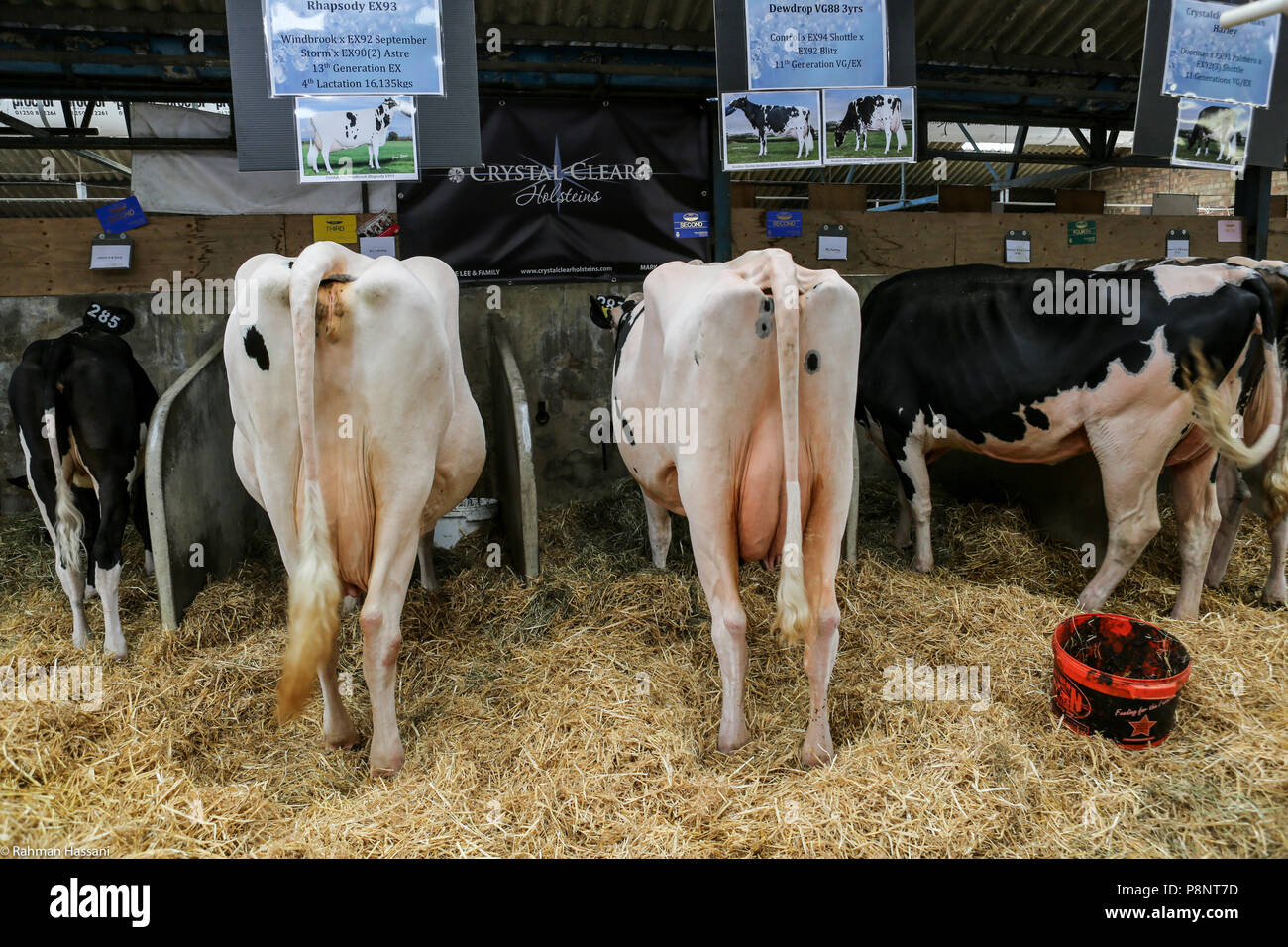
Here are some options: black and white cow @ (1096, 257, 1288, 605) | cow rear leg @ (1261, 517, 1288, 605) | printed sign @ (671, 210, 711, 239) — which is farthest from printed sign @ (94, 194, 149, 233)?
cow rear leg @ (1261, 517, 1288, 605)

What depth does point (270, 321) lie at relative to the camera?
2734 millimetres

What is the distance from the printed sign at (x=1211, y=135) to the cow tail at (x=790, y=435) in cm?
372

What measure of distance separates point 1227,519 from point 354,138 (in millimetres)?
5270

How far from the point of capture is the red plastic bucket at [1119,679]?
2945 mm

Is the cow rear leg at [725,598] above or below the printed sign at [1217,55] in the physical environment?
below

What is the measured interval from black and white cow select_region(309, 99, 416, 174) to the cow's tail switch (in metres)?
1.70

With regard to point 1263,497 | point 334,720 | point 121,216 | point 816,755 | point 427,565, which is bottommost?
point 816,755

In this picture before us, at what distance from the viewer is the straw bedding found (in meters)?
2.56

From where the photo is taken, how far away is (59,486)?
400 cm

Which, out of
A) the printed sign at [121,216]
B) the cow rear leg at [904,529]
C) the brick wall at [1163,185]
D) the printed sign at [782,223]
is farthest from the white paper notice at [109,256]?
the brick wall at [1163,185]

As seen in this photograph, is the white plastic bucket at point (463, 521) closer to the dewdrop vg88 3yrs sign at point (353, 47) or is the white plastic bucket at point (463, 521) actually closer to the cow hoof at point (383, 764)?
the cow hoof at point (383, 764)

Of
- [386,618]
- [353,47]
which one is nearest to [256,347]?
[386,618]

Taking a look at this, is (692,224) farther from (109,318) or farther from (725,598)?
(109,318)
